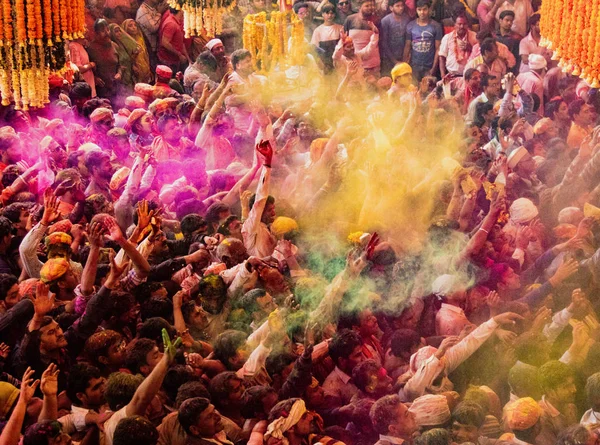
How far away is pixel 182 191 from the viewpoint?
841 centimetres

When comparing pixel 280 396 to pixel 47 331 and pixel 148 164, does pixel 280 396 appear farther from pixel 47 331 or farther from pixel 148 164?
pixel 148 164

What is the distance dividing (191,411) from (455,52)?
21.8 feet

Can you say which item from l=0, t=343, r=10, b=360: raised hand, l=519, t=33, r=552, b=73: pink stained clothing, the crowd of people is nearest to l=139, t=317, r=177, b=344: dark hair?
the crowd of people

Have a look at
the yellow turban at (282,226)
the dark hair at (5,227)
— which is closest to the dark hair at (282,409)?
the yellow turban at (282,226)

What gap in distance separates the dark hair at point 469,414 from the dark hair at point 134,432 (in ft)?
5.23

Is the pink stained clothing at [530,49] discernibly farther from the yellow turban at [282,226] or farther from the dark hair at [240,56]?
the yellow turban at [282,226]

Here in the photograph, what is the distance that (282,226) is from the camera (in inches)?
311

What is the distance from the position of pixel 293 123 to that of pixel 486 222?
279cm

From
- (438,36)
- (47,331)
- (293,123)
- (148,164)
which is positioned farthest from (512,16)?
(47,331)

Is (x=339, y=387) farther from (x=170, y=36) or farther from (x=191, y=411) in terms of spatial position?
(x=170, y=36)

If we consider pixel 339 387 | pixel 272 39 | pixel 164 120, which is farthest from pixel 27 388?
pixel 272 39

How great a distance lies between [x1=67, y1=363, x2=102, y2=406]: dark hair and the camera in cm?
595

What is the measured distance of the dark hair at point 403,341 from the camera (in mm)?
6648

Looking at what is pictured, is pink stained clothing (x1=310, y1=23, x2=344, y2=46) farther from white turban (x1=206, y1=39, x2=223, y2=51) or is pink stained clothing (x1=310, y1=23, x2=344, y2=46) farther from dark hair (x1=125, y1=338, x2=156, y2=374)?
dark hair (x1=125, y1=338, x2=156, y2=374)
